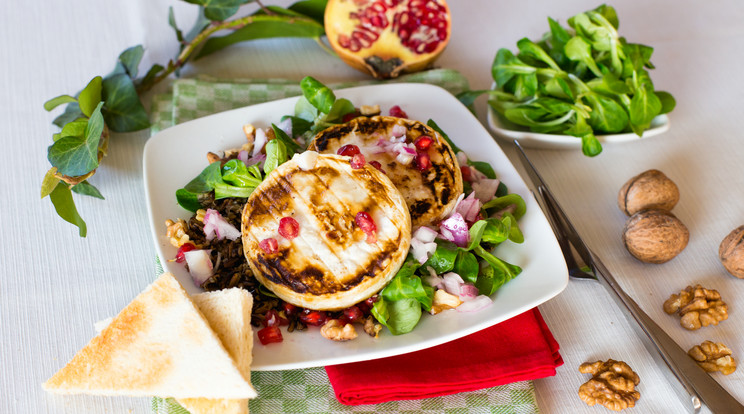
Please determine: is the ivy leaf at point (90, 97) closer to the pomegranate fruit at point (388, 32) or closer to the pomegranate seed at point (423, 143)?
the pomegranate fruit at point (388, 32)

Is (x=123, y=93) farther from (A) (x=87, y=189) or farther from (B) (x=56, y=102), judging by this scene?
(A) (x=87, y=189)

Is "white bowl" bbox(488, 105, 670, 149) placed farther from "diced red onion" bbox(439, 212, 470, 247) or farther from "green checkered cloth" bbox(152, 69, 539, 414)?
"green checkered cloth" bbox(152, 69, 539, 414)

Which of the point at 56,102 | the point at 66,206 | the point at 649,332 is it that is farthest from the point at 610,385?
the point at 56,102

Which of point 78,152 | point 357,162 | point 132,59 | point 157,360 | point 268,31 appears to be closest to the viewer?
point 157,360

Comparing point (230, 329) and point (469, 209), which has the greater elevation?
point (469, 209)

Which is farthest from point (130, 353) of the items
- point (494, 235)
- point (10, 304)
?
point (494, 235)

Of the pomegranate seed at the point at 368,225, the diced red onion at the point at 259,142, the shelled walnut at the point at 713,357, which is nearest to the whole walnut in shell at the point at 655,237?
the shelled walnut at the point at 713,357
